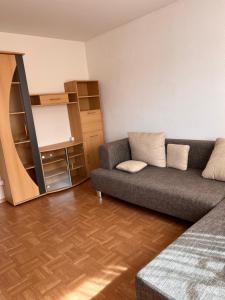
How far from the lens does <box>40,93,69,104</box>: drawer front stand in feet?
11.3

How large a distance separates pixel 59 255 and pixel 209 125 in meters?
2.21

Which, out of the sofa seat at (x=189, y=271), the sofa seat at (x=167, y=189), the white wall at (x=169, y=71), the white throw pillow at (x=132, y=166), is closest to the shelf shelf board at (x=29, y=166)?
the sofa seat at (x=167, y=189)

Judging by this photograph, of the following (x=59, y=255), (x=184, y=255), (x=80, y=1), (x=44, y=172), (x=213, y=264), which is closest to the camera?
(x=213, y=264)

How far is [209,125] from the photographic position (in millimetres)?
2824

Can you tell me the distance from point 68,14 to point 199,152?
2365mm

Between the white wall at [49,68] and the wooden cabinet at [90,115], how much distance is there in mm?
256

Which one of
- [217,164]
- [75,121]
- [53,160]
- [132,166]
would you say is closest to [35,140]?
[53,160]

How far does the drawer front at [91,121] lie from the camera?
389 cm

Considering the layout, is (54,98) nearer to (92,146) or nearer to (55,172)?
(92,146)

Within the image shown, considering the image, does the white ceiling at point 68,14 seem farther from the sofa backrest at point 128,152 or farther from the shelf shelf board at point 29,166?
the shelf shelf board at point 29,166

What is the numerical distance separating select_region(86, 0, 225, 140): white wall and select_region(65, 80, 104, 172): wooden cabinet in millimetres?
217

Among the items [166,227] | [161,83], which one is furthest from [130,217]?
[161,83]

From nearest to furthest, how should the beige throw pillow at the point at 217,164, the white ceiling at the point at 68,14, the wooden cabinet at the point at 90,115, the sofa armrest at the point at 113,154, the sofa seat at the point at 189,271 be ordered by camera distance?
the sofa seat at the point at 189,271, the beige throw pillow at the point at 217,164, the white ceiling at the point at 68,14, the sofa armrest at the point at 113,154, the wooden cabinet at the point at 90,115

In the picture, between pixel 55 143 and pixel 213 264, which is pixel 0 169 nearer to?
pixel 55 143
